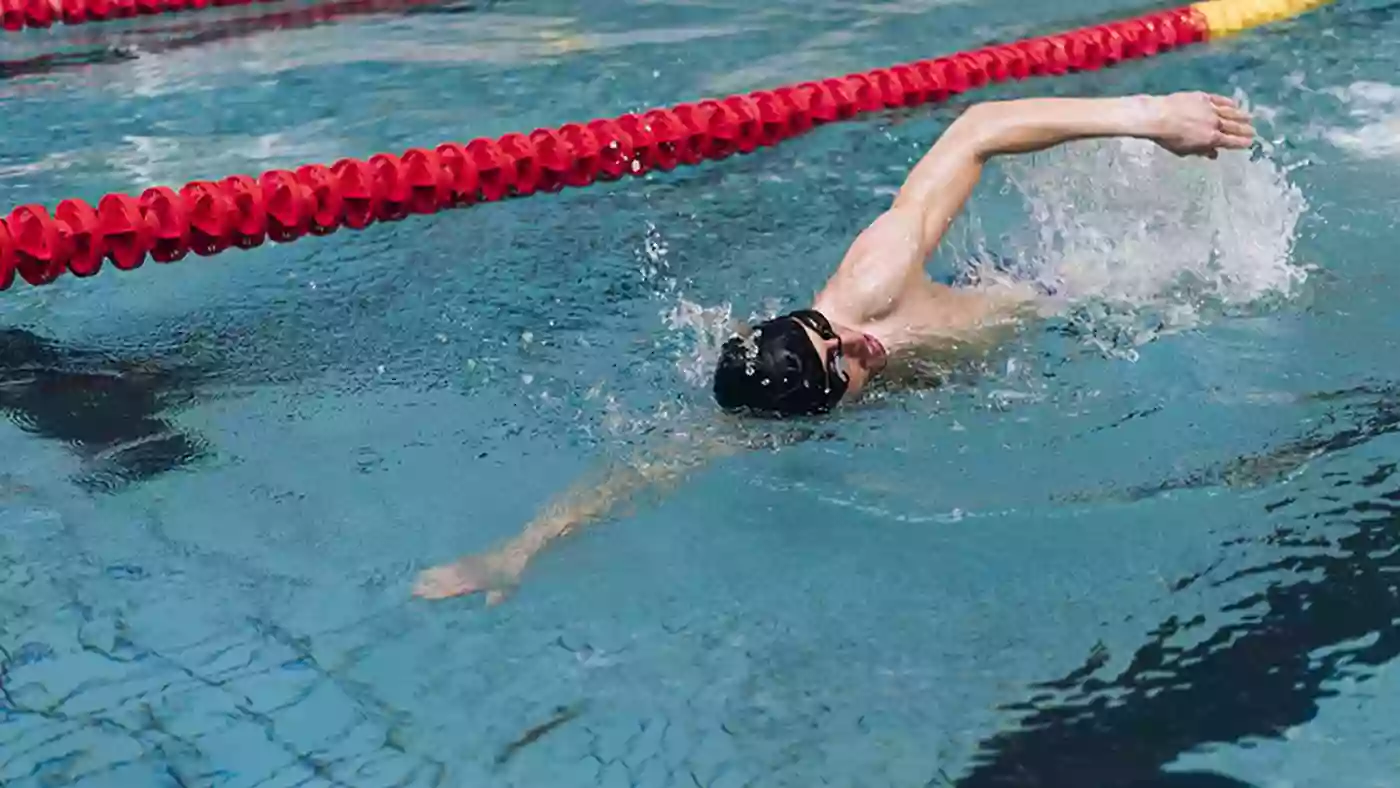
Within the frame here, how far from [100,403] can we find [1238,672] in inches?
96.1

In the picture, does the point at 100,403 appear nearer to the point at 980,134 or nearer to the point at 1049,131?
the point at 980,134

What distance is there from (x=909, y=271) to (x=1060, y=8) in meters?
3.49

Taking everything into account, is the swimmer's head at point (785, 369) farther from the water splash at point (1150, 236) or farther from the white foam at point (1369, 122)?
the white foam at point (1369, 122)

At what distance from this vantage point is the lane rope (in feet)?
11.4

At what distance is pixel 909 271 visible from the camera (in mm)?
3232

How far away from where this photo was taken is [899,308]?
128 inches

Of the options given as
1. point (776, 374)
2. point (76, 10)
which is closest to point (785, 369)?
point (776, 374)

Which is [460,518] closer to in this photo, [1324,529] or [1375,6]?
[1324,529]

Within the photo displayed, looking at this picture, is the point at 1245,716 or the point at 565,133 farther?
the point at 565,133

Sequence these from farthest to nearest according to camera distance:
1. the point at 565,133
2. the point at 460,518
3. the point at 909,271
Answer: the point at 565,133 < the point at 909,271 < the point at 460,518

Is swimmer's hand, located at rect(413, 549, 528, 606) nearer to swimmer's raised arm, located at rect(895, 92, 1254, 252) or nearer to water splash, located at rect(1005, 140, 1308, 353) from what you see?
swimmer's raised arm, located at rect(895, 92, 1254, 252)

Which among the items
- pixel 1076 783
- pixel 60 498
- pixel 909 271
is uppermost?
pixel 909 271

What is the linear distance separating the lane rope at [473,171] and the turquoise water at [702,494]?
0.40ft

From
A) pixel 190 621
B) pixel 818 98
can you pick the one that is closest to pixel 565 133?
pixel 818 98
